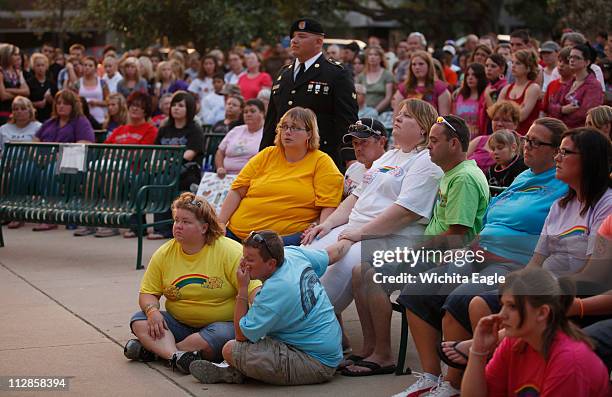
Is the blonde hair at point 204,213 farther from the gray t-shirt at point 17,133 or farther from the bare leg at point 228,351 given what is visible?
the gray t-shirt at point 17,133

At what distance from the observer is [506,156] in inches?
305

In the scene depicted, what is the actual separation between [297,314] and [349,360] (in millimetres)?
688

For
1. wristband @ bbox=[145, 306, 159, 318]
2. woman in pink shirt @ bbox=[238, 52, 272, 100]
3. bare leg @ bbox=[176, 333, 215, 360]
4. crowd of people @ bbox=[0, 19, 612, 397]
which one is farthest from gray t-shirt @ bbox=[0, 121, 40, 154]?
bare leg @ bbox=[176, 333, 215, 360]

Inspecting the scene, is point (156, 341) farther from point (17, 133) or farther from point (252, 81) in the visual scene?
point (252, 81)

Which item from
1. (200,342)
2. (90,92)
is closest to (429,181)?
(200,342)

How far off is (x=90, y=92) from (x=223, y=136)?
186 inches

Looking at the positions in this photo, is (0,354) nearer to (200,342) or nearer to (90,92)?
(200,342)

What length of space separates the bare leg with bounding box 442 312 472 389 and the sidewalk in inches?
22.7

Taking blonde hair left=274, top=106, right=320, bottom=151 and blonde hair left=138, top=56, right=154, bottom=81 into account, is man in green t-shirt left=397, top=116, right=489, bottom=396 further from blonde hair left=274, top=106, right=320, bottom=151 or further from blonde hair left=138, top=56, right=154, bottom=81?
blonde hair left=138, top=56, right=154, bottom=81

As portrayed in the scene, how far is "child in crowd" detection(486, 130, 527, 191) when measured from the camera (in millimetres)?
7715

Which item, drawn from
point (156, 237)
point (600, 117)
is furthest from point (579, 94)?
point (156, 237)

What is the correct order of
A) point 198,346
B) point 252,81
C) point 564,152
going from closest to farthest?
point 564,152, point 198,346, point 252,81

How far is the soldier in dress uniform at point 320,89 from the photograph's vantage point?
27.7 feet

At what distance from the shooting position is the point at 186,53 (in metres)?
21.8
